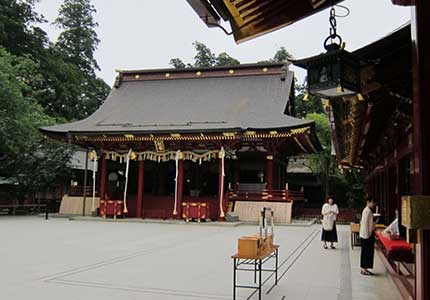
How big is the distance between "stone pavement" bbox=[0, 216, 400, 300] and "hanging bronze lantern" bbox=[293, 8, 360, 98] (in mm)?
3156

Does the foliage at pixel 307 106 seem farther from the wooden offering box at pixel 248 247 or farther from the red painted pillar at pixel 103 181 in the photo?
the wooden offering box at pixel 248 247

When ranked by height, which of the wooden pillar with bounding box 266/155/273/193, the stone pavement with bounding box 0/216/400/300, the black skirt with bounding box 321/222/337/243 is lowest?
the stone pavement with bounding box 0/216/400/300

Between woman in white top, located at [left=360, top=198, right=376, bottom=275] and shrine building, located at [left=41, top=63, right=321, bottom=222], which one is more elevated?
shrine building, located at [left=41, top=63, right=321, bottom=222]

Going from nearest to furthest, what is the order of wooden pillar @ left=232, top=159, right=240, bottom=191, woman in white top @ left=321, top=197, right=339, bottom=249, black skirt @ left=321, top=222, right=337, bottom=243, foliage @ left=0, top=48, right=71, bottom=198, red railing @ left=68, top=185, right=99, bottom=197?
woman in white top @ left=321, top=197, right=339, bottom=249 < black skirt @ left=321, top=222, right=337, bottom=243 < foliage @ left=0, top=48, right=71, bottom=198 < wooden pillar @ left=232, top=159, right=240, bottom=191 < red railing @ left=68, top=185, right=99, bottom=197

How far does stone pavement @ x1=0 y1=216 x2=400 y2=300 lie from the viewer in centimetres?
600

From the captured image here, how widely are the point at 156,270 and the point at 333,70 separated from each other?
17.5 feet

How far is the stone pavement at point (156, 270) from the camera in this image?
19.7ft

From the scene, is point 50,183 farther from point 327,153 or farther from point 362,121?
point 362,121

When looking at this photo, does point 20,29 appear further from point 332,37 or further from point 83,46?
point 332,37

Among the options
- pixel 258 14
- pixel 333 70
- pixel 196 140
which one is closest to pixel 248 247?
pixel 333 70

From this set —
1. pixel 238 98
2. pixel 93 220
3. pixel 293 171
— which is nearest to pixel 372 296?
pixel 93 220

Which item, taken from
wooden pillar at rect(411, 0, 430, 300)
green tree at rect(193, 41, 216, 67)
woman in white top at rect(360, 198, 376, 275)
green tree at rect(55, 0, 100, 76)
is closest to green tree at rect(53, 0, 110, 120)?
green tree at rect(55, 0, 100, 76)

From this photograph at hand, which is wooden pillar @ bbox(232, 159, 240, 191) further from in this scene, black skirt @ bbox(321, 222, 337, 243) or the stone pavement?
black skirt @ bbox(321, 222, 337, 243)

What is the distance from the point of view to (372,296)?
5906 mm
